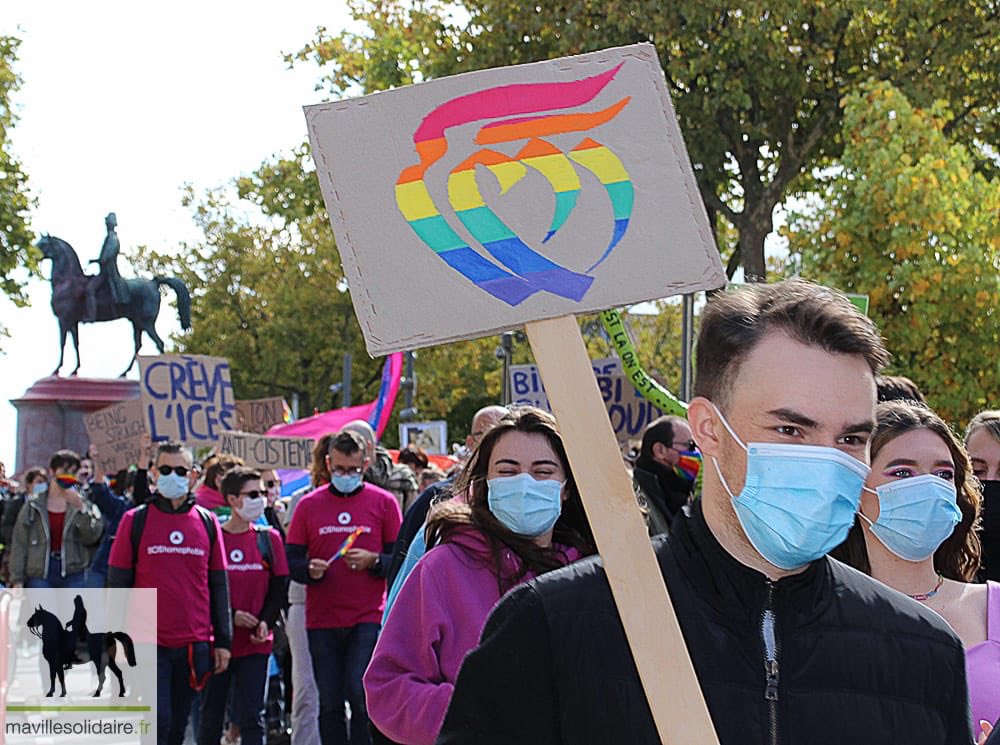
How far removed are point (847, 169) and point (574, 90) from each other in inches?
631

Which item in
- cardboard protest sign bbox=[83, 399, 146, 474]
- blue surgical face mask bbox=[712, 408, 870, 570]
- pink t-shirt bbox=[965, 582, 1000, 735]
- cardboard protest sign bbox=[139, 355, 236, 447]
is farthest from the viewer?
cardboard protest sign bbox=[83, 399, 146, 474]

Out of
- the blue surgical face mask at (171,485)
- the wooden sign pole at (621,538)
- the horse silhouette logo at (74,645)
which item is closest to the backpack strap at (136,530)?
the blue surgical face mask at (171,485)

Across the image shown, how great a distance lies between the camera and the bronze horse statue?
34.2m

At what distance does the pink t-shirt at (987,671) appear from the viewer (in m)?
3.90

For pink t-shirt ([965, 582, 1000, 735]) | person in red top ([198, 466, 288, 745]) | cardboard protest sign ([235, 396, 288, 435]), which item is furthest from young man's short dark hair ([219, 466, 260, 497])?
cardboard protest sign ([235, 396, 288, 435])

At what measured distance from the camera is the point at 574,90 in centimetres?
290

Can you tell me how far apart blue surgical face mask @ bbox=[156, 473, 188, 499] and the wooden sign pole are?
7195 millimetres

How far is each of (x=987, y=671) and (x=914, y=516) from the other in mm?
443

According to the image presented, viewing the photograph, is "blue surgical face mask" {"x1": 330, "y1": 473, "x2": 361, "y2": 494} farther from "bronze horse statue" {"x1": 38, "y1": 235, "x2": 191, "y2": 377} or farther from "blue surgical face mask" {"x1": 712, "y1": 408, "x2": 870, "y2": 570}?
"bronze horse statue" {"x1": 38, "y1": 235, "x2": 191, "y2": 377}

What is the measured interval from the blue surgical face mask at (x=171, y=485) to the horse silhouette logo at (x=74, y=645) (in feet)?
3.05

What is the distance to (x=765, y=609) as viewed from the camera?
98.7 inches

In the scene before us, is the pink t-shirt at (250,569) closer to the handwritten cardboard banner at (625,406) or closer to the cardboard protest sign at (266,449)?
the handwritten cardboard banner at (625,406)

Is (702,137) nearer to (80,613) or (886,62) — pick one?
(886,62)

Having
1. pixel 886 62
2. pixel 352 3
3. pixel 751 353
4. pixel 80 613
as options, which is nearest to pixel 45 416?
pixel 352 3
